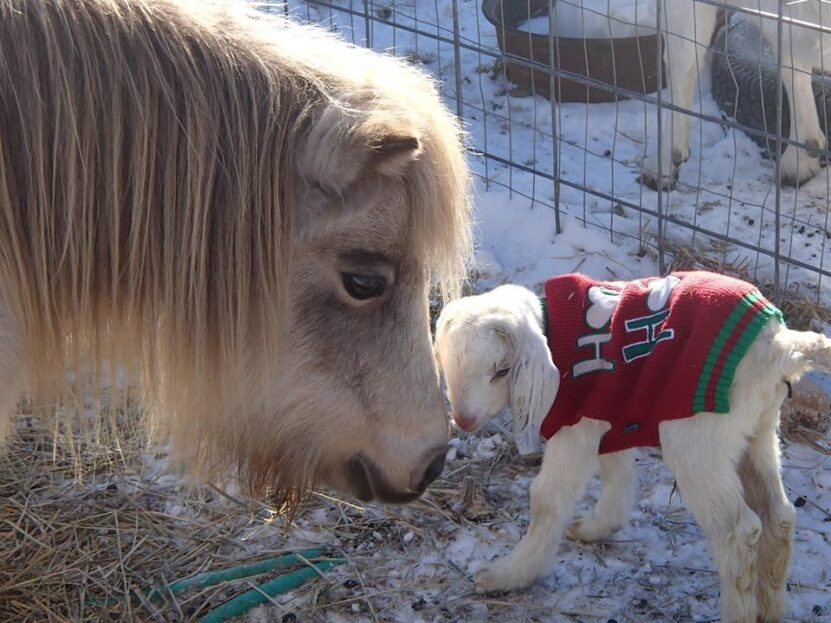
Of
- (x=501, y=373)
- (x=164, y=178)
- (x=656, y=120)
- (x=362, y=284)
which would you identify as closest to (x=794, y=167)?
(x=656, y=120)

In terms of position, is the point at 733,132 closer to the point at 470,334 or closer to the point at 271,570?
the point at 470,334

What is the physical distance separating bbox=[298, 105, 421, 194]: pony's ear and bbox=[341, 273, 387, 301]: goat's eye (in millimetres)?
181

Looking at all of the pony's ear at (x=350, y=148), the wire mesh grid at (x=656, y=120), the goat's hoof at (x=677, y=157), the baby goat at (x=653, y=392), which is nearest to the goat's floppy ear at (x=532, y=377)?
the baby goat at (x=653, y=392)

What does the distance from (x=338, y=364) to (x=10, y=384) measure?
2.16 feet

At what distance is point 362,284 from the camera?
7.08ft

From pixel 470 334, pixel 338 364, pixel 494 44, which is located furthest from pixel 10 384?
pixel 494 44

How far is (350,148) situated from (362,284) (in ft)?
0.94

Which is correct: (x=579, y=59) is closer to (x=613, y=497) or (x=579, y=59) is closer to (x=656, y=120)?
(x=656, y=120)

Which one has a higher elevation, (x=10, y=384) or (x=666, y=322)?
(x=10, y=384)

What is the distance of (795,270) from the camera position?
4355mm

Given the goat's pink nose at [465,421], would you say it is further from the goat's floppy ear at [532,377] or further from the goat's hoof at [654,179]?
the goat's hoof at [654,179]

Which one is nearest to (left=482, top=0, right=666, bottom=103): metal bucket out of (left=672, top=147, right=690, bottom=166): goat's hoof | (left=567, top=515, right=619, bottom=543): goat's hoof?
(left=672, top=147, right=690, bottom=166): goat's hoof

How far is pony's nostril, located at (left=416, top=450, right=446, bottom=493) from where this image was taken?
2.38 meters

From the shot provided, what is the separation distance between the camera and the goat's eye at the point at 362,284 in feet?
7.06
